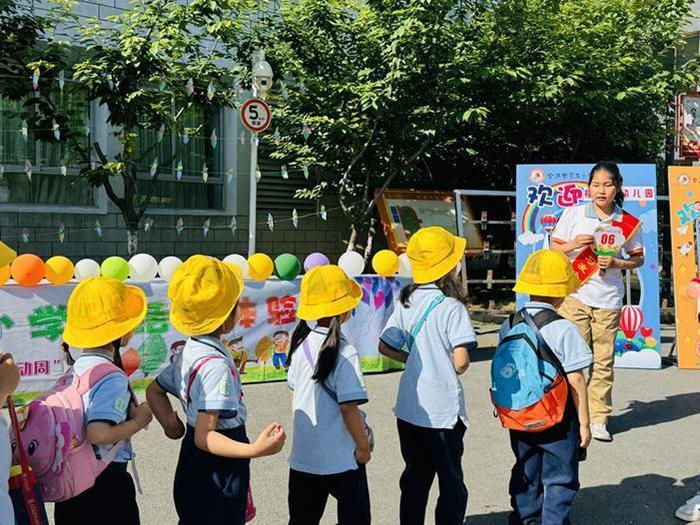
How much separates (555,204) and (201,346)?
21.8ft

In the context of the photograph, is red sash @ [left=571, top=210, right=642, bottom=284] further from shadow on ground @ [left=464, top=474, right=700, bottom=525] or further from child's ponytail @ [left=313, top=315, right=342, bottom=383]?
child's ponytail @ [left=313, top=315, right=342, bottom=383]

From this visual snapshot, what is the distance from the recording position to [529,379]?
347cm

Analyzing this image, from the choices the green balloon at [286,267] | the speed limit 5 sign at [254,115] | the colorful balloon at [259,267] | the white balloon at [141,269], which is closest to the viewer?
the white balloon at [141,269]

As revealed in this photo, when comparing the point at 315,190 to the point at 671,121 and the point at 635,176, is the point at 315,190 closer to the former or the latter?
the point at 635,176

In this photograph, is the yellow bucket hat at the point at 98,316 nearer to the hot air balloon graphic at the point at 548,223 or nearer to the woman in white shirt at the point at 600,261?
the woman in white shirt at the point at 600,261

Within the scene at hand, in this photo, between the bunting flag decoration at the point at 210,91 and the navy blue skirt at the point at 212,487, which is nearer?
the navy blue skirt at the point at 212,487

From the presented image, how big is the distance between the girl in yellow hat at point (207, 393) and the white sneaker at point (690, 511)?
271 cm

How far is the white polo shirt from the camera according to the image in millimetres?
5520

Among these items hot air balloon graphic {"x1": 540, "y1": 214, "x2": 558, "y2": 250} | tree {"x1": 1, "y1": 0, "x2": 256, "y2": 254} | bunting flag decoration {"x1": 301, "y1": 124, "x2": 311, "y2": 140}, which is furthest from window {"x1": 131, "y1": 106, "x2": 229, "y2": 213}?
hot air balloon graphic {"x1": 540, "y1": 214, "x2": 558, "y2": 250}

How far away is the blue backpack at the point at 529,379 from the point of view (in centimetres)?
343

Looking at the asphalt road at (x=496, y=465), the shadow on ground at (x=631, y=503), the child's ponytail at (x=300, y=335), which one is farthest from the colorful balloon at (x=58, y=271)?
the shadow on ground at (x=631, y=503)

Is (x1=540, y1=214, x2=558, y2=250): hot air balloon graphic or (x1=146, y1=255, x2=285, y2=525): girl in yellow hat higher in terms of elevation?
(x1=540, y1=214, x2=558, y2=250): hot air balloon graphic

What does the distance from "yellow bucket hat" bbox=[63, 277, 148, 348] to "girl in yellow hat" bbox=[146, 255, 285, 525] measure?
0.61 ft

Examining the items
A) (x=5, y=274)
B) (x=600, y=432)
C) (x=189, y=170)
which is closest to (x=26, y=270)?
(x=5, y=274)
